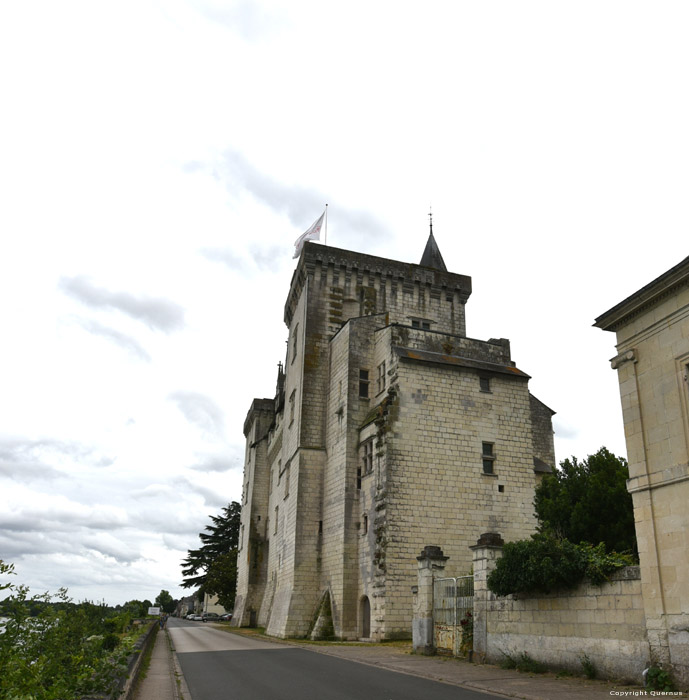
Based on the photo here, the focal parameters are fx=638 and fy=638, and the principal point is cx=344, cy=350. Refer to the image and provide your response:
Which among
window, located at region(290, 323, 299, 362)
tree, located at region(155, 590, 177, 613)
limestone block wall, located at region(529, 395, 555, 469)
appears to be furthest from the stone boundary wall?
tree, located at region(155, 590, 177, 613)

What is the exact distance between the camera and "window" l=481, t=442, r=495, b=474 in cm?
2659

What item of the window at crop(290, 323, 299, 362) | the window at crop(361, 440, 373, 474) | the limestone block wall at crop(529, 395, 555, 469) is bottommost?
the window at crop(361, 440, 373, 474)

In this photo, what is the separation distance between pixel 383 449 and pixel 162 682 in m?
13.8

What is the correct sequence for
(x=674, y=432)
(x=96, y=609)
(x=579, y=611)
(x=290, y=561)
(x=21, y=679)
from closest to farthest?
(x=21, y=679) → (x=674, y=432) → (x=579, y=611) → (x=96, y=609) → (x=290, y=561)

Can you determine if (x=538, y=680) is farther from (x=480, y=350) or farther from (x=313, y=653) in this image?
(x=480, y=350)

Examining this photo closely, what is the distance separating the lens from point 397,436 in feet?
82.9

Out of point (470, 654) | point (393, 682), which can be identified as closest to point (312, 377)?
point (470, 654)

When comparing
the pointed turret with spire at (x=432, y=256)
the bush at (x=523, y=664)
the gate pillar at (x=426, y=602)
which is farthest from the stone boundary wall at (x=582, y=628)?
the pointed turret with spire at (x=432, y=256)

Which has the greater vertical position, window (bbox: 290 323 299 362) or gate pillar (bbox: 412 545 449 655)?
window (bbox: 290 323 299 362)

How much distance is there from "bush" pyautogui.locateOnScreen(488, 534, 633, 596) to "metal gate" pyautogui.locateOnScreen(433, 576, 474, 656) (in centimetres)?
247

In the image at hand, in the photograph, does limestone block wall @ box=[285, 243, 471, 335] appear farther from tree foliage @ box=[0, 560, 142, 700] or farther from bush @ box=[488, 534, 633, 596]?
tree foliage @ box=[0, 560, 142, 700]

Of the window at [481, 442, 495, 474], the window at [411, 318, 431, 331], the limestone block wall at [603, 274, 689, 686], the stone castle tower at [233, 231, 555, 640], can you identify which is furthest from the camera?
the window at [411, 318, 431, 331]

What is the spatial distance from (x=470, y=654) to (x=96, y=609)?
12745 millimetres

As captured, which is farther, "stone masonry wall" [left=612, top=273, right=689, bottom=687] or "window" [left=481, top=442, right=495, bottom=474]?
"window" [left=481, top=442, right=495, bottom=474]
